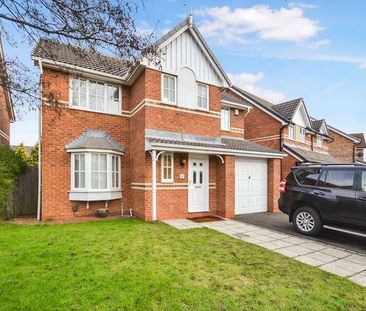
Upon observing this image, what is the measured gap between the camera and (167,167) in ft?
33.9

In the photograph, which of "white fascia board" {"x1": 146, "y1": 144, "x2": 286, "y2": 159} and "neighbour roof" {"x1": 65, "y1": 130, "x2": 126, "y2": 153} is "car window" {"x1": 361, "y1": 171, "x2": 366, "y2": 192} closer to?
"white fascia board" {"x1": 146, "y1": 144, "x2": 286, "y2": 159}

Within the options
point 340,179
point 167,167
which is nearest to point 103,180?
point 167,167

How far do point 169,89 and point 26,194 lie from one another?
7801 mm

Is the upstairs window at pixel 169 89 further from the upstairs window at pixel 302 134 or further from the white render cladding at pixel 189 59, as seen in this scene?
the upstairs window at pixel 302 134

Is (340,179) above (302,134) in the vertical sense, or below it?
below

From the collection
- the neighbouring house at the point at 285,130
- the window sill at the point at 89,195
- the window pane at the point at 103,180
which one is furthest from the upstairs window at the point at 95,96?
the neighbouring house at the point at 285,130

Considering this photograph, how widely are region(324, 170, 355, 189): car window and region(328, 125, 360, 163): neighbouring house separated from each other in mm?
24761

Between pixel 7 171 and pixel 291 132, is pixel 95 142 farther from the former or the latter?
pixel 291 132

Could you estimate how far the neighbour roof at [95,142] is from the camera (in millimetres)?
10212

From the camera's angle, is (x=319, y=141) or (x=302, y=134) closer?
(x=302, y=134)

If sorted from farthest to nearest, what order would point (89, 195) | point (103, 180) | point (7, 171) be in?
point (103, 180) → point (89, 195) → point (7, 171)

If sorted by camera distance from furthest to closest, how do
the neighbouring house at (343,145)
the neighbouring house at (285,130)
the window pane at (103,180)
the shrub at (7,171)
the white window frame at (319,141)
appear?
the neighbouring house at (343,145) → the white window frame at (319,141) → the neighbouring house at (285,130) → the window pane at (103,180) → the shrub at (7,171)

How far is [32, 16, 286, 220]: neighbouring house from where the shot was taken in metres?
10.0

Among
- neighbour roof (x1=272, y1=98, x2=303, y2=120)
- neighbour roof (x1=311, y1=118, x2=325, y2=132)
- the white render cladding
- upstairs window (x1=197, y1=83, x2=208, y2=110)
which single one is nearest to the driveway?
upstairs window (x1=197, y1=83, x2=208, y2=110)
